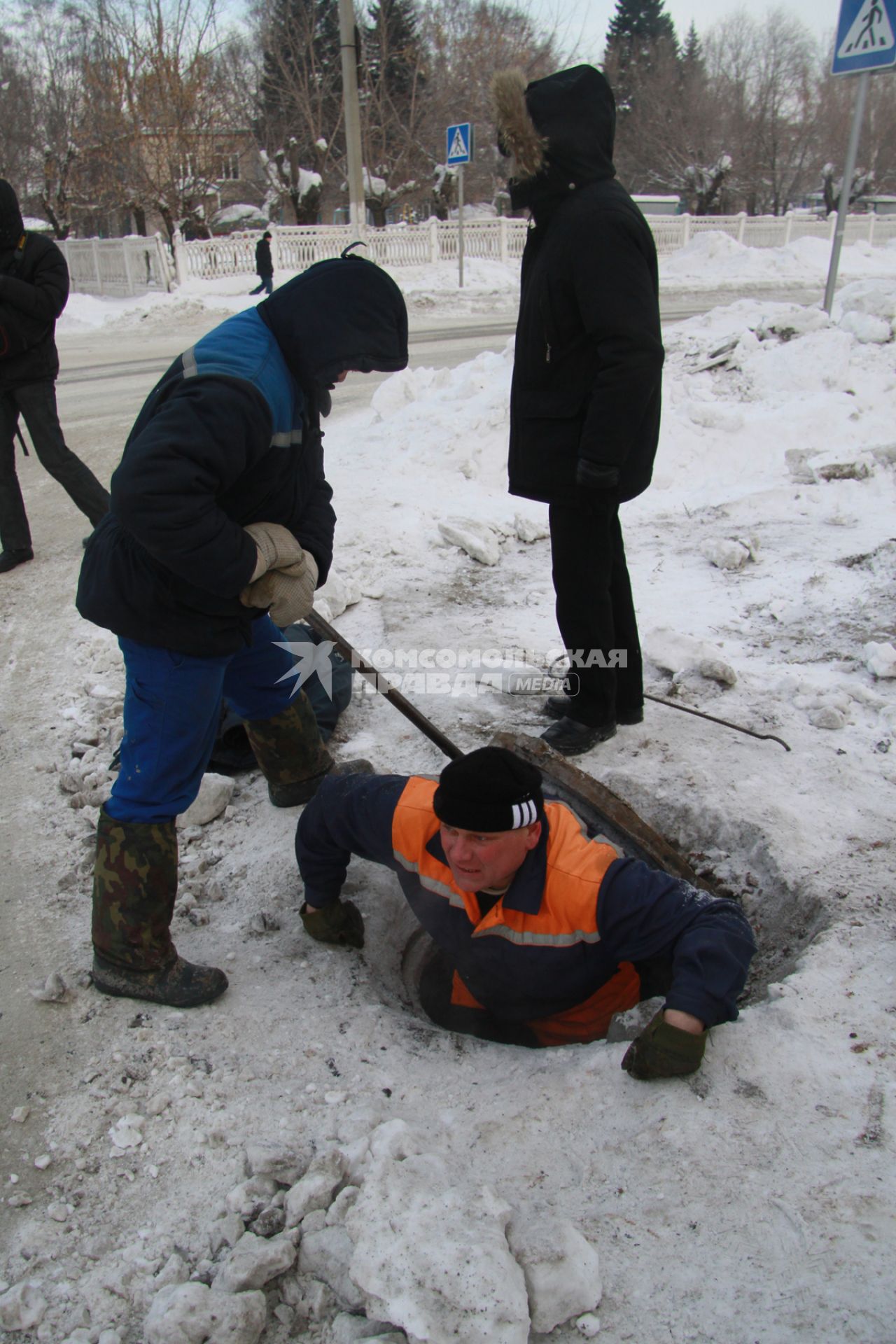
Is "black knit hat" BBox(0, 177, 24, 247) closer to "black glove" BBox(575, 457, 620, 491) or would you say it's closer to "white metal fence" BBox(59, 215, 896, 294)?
"black glove" BBox(575, 457, 620, 491)

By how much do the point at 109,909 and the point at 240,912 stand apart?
571mm

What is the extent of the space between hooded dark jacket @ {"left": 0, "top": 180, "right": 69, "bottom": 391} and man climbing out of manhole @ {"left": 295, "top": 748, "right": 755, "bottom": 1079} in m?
3.34

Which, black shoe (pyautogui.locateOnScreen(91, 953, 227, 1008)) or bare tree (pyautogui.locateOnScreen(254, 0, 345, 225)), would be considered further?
bare tree (pyautogui.locateOnScreen(254, 0, 345, 225))

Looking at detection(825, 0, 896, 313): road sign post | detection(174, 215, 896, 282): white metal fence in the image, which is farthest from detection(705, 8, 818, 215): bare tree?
detection(825, 0, 896, 313): road sign post

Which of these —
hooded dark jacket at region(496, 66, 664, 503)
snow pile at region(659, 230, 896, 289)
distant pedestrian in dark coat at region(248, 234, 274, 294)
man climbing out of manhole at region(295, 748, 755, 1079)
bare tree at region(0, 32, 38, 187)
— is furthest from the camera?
bare tree at region(0, 32, 38, 187)

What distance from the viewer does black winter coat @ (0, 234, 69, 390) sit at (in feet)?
14.9

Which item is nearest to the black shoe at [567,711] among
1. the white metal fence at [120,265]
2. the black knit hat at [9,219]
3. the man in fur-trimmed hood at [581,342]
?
the man in fur-trimmed hood at [581,342]

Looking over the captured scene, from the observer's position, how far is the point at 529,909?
2.28 metres

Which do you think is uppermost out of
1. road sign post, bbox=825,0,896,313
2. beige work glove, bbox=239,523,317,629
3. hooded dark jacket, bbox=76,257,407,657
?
road sign post, bbox=825,0,896,313

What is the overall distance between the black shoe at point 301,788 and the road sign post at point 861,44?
19.4ft

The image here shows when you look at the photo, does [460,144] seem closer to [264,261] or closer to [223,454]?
[264,261]

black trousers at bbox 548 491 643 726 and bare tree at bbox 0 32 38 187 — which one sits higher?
bare tree at bbox 0 32 38 187

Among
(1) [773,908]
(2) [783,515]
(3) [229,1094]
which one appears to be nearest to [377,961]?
(3) [229,1094]

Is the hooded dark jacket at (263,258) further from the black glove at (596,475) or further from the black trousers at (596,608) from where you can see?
the black glove at (596,475)
